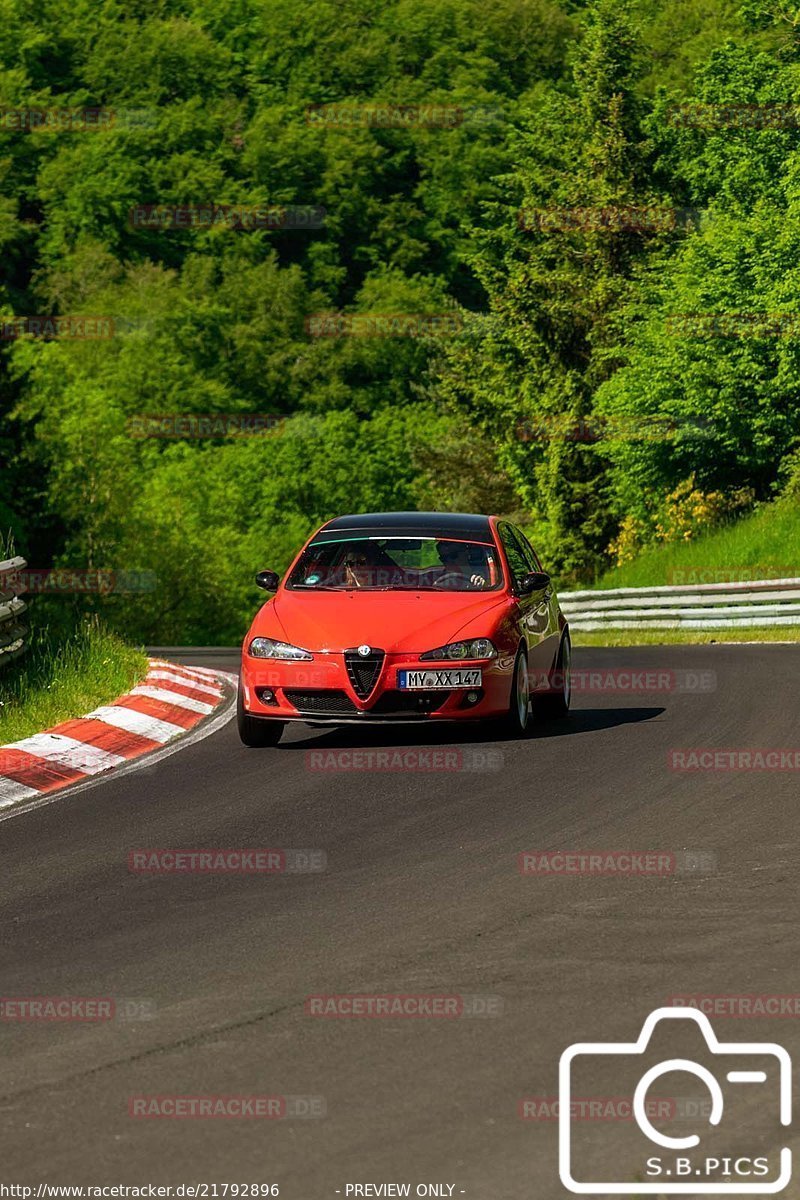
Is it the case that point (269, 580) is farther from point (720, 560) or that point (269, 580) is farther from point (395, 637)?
point (720, 560)

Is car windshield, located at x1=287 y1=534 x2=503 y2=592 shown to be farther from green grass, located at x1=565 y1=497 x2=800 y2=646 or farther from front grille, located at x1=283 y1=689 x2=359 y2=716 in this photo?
green grass, located at x1=565 y1=497 x2=800 y2=646

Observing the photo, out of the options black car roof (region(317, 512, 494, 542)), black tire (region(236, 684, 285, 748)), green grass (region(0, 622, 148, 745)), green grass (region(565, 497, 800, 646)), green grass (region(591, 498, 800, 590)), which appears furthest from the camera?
green grass (region(591, 498, 800, 590))

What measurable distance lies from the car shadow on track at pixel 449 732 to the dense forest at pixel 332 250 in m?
35.8

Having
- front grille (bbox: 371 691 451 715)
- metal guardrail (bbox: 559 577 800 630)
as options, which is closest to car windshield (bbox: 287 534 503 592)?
front grille (bbox: 371 691 451 715)

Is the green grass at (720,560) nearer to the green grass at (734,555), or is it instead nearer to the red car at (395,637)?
the green grass at (734,555)

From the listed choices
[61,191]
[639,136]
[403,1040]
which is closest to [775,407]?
[639,136]

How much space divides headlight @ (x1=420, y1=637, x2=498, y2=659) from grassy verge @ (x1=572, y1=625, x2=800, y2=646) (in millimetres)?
14448

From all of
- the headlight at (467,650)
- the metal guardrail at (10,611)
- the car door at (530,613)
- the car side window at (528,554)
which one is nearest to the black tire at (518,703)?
the car door at (530,613)

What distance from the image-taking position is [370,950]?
7.22 metres

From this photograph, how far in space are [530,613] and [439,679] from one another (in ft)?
4.78

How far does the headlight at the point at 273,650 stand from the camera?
13.5 m

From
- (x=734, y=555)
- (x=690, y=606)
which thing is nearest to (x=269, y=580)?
(x=690, y=606)

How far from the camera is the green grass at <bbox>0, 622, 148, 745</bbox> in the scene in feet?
46.7

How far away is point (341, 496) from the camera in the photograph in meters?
105
